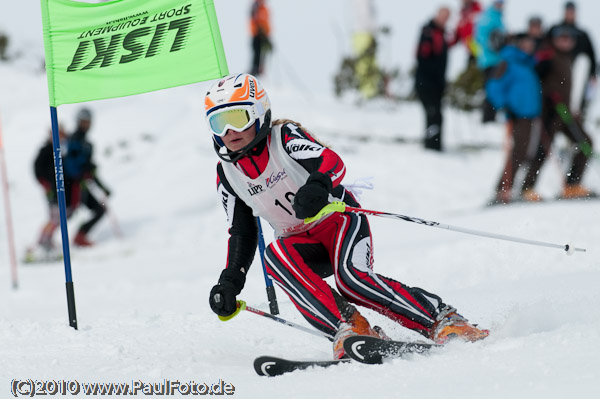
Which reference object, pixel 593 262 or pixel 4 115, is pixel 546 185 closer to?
pixel 593 262

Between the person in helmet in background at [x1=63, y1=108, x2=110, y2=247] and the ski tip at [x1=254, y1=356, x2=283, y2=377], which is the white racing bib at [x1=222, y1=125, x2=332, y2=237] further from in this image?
the person in helmet in background at [x1=63, y1=108, x2=110, y2=247]

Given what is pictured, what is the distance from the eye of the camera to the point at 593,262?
6070 mm

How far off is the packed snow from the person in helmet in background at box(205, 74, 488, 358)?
1.07ft

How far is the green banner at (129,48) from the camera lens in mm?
4820

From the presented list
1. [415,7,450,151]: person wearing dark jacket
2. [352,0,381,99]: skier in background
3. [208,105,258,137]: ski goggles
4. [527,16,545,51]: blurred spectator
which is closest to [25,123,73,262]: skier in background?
[415,7,450,151]: person wearing dark jacket

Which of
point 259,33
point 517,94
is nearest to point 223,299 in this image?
point 517,94

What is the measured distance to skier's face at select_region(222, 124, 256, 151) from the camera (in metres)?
3.72

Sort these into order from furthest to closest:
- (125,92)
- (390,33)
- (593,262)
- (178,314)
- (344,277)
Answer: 1. (390,33)
2. (593,262)
3. (178,314)
4. (125,92)
5. (344,277)

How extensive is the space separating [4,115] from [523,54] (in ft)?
35.0

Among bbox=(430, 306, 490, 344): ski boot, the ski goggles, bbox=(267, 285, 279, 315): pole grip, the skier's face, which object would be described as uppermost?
the ski goggles

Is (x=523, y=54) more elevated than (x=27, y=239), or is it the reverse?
(x=523, y=54)

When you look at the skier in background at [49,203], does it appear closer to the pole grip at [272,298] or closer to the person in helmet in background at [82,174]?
the person in helmet in background at [82,174]

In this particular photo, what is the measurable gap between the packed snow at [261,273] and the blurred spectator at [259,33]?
94cm

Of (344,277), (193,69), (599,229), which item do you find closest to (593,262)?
(599,229)
